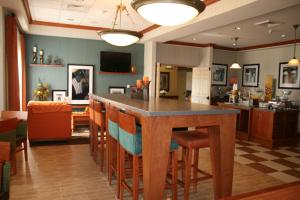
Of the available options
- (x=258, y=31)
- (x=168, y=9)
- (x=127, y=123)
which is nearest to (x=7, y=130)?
(x=127, y=123)

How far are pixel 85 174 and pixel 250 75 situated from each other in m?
7.34

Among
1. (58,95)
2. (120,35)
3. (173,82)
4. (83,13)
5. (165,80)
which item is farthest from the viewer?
(173,82)

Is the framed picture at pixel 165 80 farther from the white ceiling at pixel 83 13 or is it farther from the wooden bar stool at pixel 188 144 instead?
the wooden bar stool at pixel 188 144

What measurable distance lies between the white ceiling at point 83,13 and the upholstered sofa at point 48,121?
79.0 inches

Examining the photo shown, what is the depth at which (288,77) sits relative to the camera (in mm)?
7418

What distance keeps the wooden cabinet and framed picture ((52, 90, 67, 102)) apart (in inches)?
208

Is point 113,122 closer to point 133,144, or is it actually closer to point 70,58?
point 133,144

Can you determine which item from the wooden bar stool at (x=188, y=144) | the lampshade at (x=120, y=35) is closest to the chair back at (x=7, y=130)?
the lampshade at (x=120, y=35)

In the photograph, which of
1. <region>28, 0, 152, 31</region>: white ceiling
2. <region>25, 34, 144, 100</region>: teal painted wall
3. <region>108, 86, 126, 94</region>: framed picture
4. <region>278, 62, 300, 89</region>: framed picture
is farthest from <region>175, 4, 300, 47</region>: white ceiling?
→ <region>108, 86, 126, 94</region>: framed picture

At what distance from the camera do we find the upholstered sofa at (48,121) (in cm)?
475

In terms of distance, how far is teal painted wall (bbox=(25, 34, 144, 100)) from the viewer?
6836 mm

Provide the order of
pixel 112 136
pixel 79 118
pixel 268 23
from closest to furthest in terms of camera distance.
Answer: pixel 112 136 < pixel 268 23 < pixel 79 118

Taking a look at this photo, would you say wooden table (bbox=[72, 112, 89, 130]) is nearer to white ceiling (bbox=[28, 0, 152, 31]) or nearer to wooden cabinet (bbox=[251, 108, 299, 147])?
white ceiling (bbox=[28, 0, 152, 31])

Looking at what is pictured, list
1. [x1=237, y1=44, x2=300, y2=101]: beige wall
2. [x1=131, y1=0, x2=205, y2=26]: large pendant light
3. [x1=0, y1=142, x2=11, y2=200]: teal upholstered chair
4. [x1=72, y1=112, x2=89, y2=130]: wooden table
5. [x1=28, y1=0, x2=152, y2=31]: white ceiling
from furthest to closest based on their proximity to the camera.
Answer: [x1=237, y1=44, x2=300, y2=101]: beige wall, [x1=72, y1=112, x2=89, y2=130]: wooden table, [x1=28, y1=0, x2=152, y2=31]: white ceiling, [x1=131, y1=0, x2=205, y2=26]: large pendant light, [x1=0, y1=142, x2=11, y2=200]: teal upholstered chair
